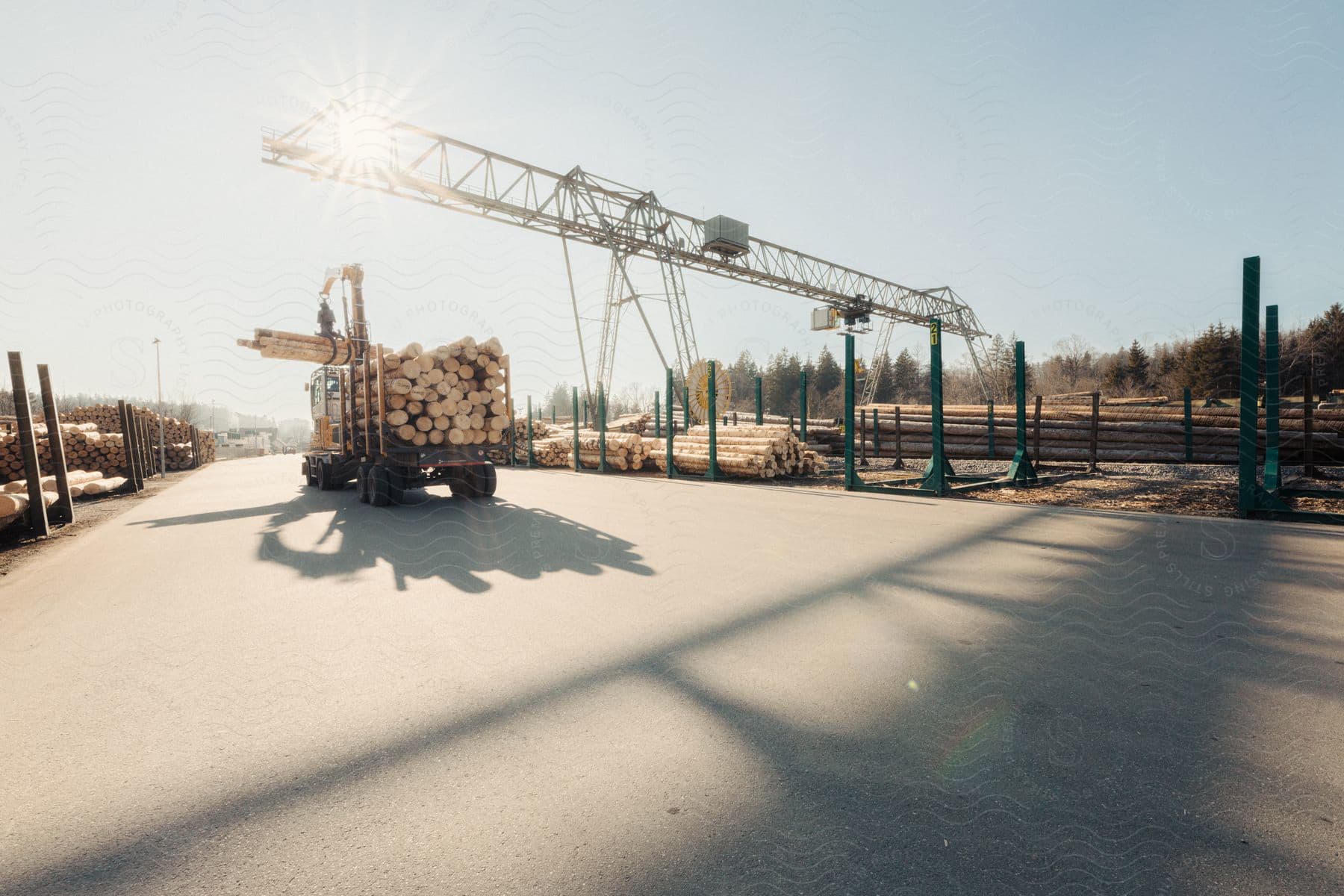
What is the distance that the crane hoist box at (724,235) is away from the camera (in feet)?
77.3

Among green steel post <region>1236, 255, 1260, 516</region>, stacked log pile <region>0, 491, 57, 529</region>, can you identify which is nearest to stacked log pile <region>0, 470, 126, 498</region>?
stacked log pile <region>0, 491, 57, 529</region>

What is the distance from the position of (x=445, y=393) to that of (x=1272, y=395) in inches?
421

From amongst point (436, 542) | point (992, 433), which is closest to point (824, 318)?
point (992, 433)

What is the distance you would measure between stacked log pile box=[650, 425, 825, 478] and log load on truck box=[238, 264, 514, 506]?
5.05 m

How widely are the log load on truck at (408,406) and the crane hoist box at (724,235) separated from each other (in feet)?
50.1

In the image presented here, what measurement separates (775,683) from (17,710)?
10.9 feet

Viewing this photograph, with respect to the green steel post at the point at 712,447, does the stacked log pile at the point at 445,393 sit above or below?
above

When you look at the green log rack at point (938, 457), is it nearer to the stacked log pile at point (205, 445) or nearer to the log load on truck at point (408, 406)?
the log load on truck at point (408, 406)

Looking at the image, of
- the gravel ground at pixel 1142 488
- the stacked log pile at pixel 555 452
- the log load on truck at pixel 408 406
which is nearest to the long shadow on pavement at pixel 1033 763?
the gravel ground at pixel 1142 488

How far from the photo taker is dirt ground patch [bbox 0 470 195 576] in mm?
6508

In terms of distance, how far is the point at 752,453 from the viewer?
12.8 metres

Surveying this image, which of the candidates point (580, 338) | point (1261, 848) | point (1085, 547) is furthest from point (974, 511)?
point (580, 338)

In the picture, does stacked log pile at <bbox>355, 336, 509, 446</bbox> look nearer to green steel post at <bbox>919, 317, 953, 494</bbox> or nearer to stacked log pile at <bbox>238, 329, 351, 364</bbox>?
stacked log pile at <bbox>238, 329, 351, 364</bbox>

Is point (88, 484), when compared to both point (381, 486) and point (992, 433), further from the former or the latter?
point (992, 433)
